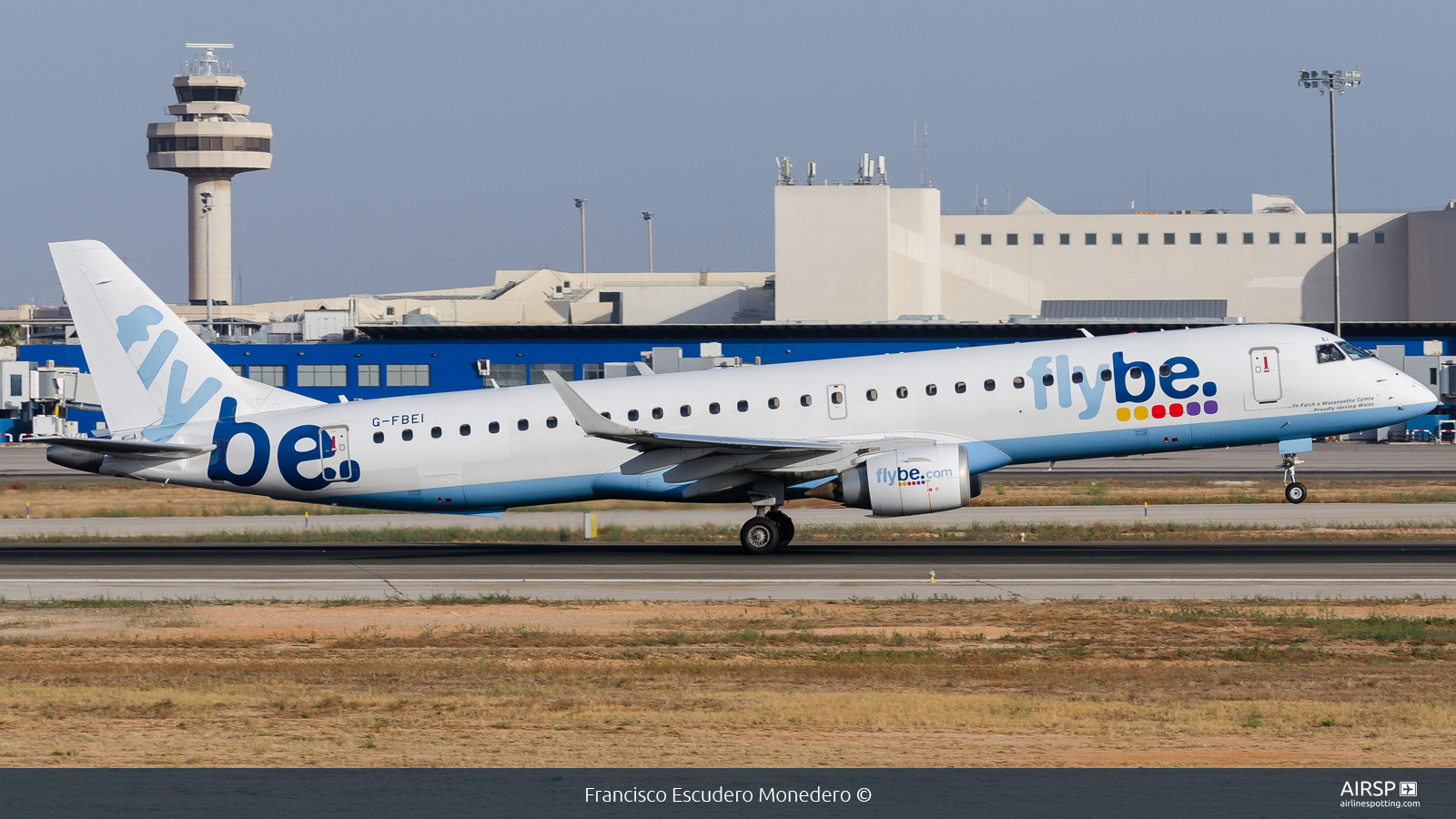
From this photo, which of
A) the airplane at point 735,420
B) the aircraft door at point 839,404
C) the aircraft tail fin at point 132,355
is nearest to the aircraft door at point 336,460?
the airplane at point 735,420

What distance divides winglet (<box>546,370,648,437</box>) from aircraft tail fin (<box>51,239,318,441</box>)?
8.20 m

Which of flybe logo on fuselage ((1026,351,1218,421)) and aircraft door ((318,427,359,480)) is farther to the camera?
aircraft door ((318,427,359,480))

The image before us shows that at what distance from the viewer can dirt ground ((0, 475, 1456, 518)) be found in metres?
47.5

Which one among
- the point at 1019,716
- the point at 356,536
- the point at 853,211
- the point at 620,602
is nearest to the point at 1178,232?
the point at 853,211

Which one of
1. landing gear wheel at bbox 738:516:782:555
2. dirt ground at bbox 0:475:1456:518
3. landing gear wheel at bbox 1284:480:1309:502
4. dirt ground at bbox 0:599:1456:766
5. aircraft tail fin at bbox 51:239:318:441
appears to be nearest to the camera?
dirt ground at bbox 0:599:1456:766

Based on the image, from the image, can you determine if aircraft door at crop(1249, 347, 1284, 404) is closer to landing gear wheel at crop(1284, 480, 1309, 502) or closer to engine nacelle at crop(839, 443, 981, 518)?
landing gear wheel at crop(1284, 480, 1309, 502)

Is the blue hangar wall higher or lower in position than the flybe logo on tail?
higher

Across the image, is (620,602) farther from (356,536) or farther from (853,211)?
(853,211)

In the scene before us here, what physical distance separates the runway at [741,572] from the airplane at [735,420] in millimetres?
1636

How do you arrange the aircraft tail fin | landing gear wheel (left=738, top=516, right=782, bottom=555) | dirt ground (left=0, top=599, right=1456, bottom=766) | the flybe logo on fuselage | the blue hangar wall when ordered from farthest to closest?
the blue hangar wall
the aircraft tail fin
landing gear wheel (left=738, top=516, right=782, bottom=555)
the flybe logo on fuselage
dirt ground (left=0, top=599, right=1456, bottom=766)

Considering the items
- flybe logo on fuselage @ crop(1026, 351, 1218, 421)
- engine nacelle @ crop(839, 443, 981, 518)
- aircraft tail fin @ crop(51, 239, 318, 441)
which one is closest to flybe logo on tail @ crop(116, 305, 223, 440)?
aircraft tail fin @ crop(51, 239, 318, 441)

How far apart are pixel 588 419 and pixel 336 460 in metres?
7.15

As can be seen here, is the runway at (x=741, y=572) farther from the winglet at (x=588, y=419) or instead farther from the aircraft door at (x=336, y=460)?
the winglet at (x=588, y=419)

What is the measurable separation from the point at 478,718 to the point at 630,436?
52.1 ft
